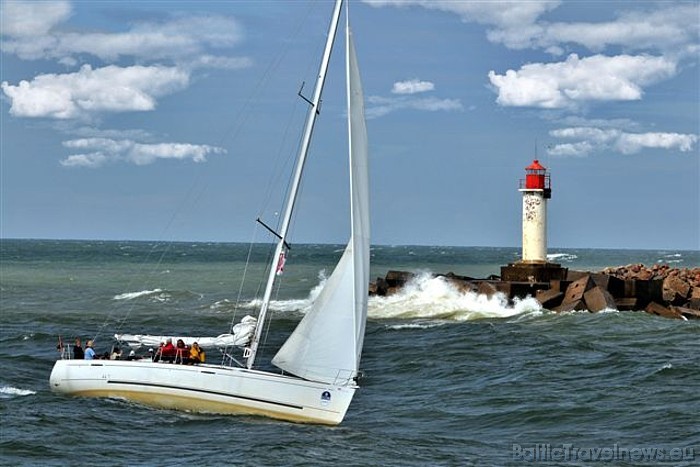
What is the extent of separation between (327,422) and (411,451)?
2.36 metres

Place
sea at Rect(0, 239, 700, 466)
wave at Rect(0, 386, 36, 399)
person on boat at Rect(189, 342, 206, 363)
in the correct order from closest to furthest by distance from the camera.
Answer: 1. sea at Rect(0, 239, 700, 466)
2. person on boat at Rect(189, 342, 206, 363)
3. wave at Rect(0, 386, 36, 399)

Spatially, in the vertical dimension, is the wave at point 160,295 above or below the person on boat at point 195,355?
below

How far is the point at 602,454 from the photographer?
1858cm

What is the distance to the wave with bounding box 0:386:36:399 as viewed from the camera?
23514mm

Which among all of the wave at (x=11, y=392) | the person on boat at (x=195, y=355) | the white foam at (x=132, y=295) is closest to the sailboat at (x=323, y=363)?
the person on boat at (x=195, y=355)

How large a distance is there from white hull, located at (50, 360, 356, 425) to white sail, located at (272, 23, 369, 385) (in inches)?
16.4

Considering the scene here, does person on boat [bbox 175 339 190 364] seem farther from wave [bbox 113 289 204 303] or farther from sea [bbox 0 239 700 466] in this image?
wave [bbox 113 289 204 303]

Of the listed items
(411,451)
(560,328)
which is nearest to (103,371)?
(411,451)

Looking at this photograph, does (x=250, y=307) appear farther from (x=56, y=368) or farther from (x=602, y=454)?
(x=602, y=454)

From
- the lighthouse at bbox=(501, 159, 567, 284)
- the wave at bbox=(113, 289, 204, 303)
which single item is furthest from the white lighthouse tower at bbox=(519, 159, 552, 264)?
the wave at bbox=(113, 289, 204, 303)

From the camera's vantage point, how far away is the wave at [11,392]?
2351cm

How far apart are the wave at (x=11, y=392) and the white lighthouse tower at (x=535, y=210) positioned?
23.7m

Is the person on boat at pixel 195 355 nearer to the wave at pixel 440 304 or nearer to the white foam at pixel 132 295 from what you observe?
the wave at pixel 440 304

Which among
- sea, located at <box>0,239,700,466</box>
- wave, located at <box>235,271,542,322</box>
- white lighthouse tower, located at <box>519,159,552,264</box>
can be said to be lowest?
sea, located at <box>0,239,700,466</box>
